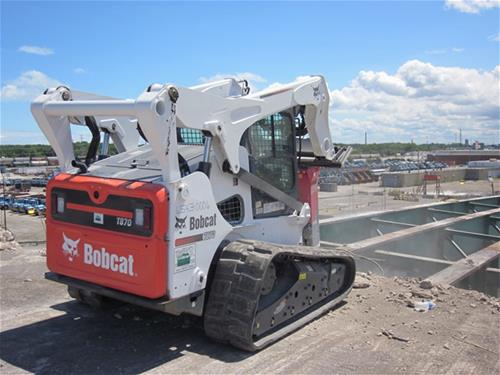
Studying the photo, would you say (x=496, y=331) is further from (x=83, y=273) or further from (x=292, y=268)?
(x=83, y=273)

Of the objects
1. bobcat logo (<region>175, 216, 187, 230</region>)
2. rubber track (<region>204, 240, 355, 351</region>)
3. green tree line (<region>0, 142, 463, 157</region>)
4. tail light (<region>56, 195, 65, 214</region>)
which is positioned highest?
green tree line (<region>0, 142, 463, 157</region>)

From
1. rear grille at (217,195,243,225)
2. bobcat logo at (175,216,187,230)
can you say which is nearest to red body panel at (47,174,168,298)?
bobcat logo at (175,216,187,230)

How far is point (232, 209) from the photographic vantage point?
18.0 ft

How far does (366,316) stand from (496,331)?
1.42 metres

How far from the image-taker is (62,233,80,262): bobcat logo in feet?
16.2

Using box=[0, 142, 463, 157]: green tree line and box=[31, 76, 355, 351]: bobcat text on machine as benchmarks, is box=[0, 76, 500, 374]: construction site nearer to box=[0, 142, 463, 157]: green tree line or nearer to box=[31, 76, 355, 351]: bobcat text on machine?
box=[31, 76, 355, 351]: bobcat text on machine

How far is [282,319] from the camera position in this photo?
17.7ft

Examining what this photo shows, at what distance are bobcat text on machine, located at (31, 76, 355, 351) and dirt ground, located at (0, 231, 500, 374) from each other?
28cm

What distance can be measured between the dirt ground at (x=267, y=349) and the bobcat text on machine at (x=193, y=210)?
11.1 inches


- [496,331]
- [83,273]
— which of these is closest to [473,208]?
[496,331]

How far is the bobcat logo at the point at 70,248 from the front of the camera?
4.93 meters

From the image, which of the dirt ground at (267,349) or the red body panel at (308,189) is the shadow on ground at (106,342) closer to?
the dirt ground at (267,349)

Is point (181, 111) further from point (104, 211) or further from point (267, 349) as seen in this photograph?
point (267, 349)

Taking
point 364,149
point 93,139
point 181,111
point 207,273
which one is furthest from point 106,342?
point 364,149
